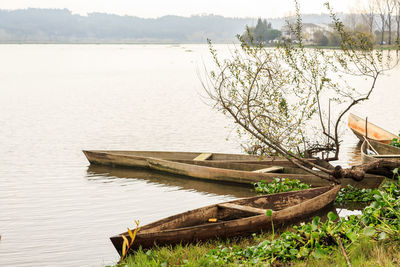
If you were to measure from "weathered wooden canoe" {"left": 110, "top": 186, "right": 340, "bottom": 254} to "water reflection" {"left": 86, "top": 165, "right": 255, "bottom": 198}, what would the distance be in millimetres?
3011

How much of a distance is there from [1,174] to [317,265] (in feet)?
42.7

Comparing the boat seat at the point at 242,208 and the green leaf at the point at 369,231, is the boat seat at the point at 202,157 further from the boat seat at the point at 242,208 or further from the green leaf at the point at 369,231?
the green leaf at the point at 369,231

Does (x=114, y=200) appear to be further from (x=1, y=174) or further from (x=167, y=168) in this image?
(x=1, y=174)

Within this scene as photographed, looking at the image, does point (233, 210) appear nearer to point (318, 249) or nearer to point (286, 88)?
point (318, 249)

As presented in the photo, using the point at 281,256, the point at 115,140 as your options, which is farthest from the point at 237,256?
the point at 115,140

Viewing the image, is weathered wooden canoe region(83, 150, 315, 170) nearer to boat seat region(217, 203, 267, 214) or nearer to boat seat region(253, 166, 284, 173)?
boat seat region(253, 166, 284, 173)

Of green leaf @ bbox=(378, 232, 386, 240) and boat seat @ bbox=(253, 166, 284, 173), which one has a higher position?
green leaf @ bbox=(378, 232, 386, 240)

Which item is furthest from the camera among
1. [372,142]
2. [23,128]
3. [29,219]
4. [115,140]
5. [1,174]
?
[23,128]

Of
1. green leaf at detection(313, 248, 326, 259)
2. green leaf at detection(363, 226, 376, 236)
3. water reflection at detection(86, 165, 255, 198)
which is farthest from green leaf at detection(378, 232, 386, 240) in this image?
water reflection at detection(86, 165, 255, 198)

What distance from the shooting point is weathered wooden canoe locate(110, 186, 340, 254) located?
8.57 meters

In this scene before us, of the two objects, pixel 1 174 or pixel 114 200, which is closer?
pixel 114 200

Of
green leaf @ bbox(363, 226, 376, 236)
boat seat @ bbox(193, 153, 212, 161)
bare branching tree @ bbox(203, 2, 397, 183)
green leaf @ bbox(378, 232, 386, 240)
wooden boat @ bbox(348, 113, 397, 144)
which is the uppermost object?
bare branching tree @ bbox(203, 2, 397, 183)

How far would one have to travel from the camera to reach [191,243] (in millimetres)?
8852

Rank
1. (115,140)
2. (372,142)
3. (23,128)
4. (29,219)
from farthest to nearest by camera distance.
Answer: (23,128)
(115,140)
(372,142)
(29,219)
